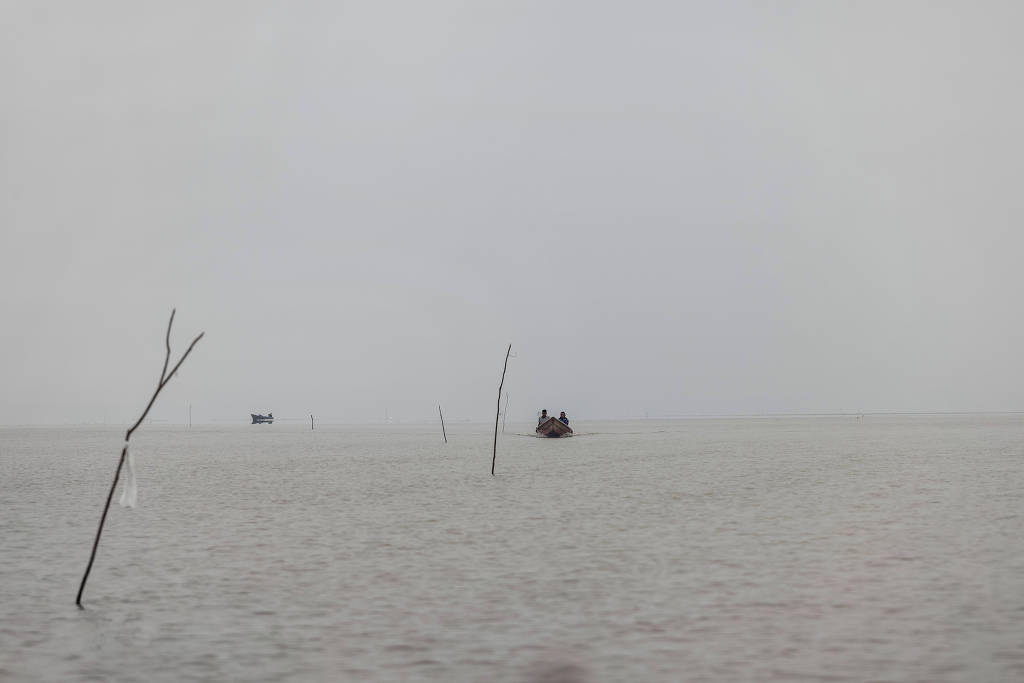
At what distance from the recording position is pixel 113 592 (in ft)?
46.8

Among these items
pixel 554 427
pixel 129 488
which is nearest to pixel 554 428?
pixel 554 427

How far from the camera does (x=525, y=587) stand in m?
14.3

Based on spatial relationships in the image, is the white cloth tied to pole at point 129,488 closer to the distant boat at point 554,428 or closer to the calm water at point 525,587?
the calm water at point 525,587

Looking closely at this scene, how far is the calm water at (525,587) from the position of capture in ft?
32.7

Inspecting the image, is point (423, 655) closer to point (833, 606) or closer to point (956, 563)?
point (833, 606)

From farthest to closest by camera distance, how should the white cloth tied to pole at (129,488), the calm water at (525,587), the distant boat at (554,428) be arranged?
1. the distant boat at (554,428)
2. the white cloth tied to pole at (129,488)
3. the calm water at (525,587)

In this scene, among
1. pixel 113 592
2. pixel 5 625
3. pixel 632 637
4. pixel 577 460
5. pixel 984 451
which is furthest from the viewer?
Answer: pixel 984 451

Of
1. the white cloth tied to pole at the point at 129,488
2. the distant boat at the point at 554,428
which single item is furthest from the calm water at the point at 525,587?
the distant boat at the point at 554,428

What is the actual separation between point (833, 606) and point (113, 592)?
11025 mm

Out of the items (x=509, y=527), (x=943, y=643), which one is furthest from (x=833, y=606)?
(x=509, y=527)

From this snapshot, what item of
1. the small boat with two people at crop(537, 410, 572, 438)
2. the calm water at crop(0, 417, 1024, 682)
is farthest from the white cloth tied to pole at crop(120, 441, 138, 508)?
the small boat with two people at crop(537, 410, 572, 438)

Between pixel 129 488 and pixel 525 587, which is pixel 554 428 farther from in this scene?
pixel 129 488

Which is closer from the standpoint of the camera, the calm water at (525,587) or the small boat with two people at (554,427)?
the calm water at (525,587)

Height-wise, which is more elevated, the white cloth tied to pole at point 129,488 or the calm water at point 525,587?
the white cloth tied to pole at point 129,488
